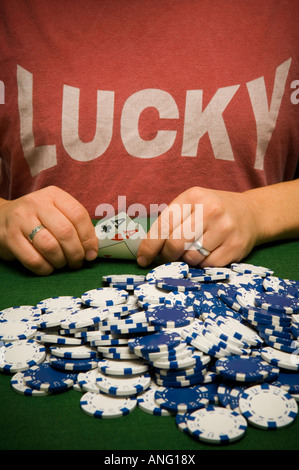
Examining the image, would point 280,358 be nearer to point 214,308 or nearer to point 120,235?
point 214,308

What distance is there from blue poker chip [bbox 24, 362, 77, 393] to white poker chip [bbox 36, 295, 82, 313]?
23cm

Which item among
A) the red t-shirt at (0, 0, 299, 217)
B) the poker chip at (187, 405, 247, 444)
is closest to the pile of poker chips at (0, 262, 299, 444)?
the poker chip at (187, 405, 247, 444)

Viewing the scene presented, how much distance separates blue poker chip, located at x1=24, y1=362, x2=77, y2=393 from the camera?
3.12ft

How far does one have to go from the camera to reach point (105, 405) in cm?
90

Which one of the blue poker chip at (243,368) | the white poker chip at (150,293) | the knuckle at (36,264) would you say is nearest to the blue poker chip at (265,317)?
the blue poker chip at (243,368)

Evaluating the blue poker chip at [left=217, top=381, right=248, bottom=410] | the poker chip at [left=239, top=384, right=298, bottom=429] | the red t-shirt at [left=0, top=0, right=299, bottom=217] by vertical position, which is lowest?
the blue poker chip at [left=217, top=381, right=248, bottom=410]

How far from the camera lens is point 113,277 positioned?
1416 mm

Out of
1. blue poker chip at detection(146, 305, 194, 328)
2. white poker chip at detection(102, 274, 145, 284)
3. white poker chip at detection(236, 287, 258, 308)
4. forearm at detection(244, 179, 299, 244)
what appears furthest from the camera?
forearm at detection(244, 179, 299, 244)

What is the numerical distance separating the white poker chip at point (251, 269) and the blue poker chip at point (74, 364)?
64 cm

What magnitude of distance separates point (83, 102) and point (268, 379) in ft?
4.61

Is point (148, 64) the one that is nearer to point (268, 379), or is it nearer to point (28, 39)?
point (28, 39)

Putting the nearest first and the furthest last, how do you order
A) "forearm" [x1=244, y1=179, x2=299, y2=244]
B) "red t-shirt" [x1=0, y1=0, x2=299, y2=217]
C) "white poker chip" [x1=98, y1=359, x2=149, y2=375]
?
"white poker chip" [x1=98, y1=359, x2=149, y2=375], "forearm" [x1=244, y1=179, x2=299, y2=244], "red t-shirt" [x1=0, y1=0, x2=299, y2=217]

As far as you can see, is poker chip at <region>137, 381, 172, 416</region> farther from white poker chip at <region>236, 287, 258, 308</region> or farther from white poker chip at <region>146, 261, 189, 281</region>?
white poker chip at <region>146, 261, 189, 281</region>
